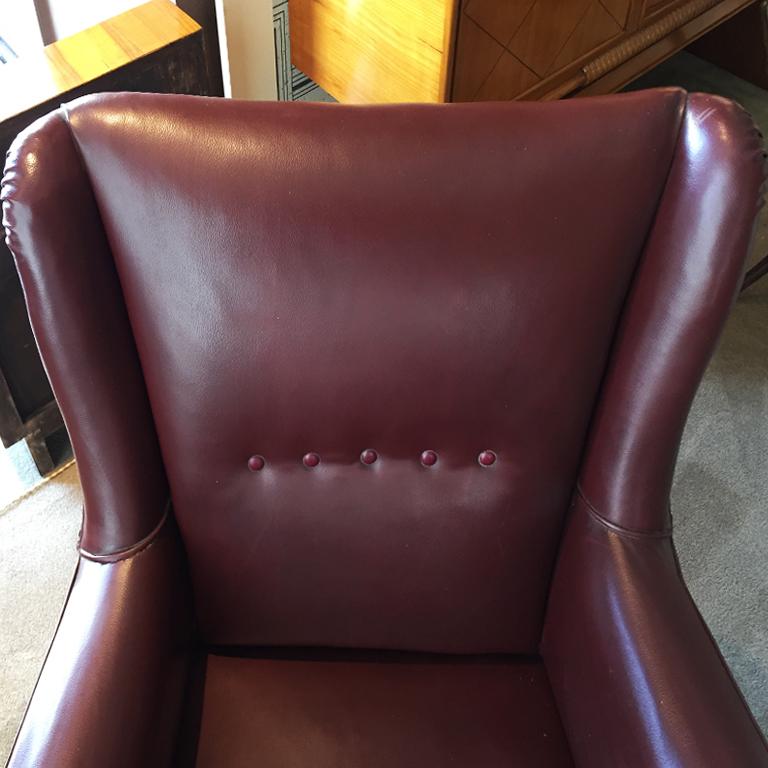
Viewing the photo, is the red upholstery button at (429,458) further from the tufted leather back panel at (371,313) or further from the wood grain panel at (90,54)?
the wood grain panel at (90,54)

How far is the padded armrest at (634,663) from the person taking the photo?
818 millimetres

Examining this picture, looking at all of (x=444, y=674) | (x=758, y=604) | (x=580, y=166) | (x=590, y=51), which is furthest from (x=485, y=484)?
(x=590, y=51)

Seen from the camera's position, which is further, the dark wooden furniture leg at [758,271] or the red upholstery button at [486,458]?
the dark wooden furniture leg at [758,271]

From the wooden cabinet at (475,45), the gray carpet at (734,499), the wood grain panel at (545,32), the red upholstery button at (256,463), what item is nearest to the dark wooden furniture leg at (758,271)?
the gray carpet at (734,499)

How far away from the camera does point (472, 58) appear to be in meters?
1.41

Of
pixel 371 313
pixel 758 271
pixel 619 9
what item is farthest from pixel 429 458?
pixel 758 271

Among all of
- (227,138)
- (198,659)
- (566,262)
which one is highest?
(227,138)

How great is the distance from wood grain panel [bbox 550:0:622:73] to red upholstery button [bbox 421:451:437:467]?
952 mm

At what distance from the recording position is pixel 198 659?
1.05 metres

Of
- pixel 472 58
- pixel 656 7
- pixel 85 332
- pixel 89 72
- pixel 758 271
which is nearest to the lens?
pixel 85 332

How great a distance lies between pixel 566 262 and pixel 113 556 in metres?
0.55

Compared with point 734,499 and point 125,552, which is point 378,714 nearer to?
point 125,552

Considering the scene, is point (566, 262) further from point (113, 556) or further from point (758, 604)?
point (758, 604)

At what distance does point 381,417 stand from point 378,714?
1.12ft
